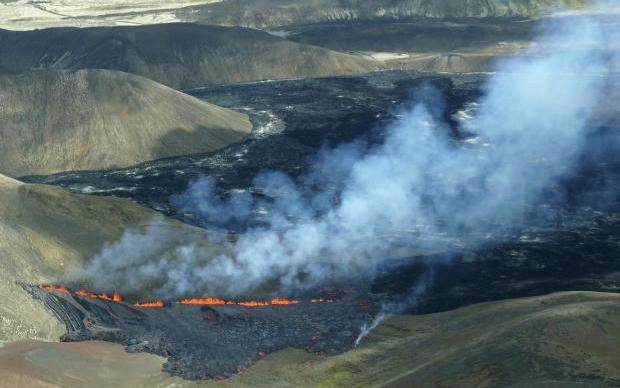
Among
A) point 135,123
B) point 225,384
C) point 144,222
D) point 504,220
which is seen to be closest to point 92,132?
point 135,123

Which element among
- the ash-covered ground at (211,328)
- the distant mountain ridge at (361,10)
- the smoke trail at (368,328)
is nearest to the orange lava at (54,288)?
the ash-covered ground at (211,328)

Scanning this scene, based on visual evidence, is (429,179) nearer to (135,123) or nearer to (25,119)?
(135,123)

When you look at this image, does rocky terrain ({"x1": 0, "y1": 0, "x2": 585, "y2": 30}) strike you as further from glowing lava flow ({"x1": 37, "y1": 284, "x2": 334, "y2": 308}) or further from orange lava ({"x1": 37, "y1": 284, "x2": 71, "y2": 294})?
orange lava ({"x1": 37, "y1": 284, "x2": 71, "y2": 294})

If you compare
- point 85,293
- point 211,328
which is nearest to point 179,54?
point 85,293

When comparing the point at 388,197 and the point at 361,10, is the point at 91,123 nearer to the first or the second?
the point at 388,197

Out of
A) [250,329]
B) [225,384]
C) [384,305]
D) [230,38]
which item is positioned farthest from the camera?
[230,38]

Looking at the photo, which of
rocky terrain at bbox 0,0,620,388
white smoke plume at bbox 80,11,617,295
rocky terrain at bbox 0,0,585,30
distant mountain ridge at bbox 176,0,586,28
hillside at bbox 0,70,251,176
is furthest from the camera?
rocky terrain at bbox 0,0,585,30

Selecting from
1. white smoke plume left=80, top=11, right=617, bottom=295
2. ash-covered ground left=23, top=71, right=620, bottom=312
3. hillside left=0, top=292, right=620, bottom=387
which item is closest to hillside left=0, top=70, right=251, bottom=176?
ash-covered ground left=23, top=71, right=620, bottom=312
